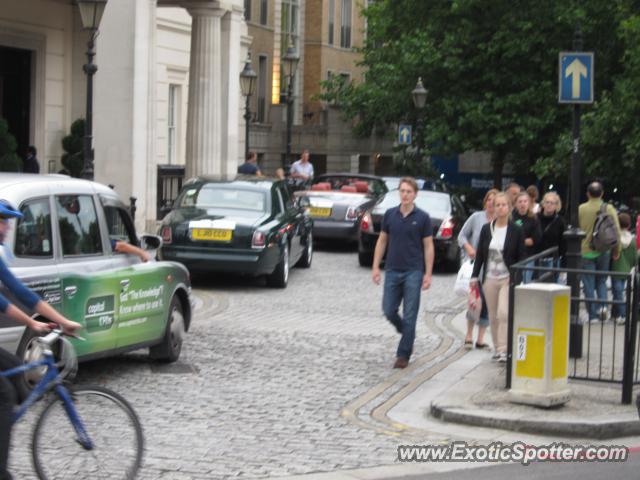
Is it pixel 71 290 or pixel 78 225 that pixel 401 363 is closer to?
pixel 78 225

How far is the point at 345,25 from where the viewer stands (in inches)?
2484

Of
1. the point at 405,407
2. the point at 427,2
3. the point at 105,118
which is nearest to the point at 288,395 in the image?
the point at 405,407

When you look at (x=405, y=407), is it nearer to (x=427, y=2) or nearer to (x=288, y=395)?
(x=288, y=395)

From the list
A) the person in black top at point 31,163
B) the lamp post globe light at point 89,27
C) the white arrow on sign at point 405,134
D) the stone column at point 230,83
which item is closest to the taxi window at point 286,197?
the lamp post globe light at point 89,27

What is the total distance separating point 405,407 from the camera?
35.8 feet

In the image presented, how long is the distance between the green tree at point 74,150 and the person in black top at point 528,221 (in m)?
17.1

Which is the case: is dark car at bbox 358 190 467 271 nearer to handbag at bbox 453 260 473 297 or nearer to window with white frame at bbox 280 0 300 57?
handbag at bbox 453 260 473 297

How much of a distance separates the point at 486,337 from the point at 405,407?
4.34 meters

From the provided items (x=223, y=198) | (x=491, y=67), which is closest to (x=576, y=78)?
(x=223, y=198)

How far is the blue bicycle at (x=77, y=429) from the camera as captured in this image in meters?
7.01

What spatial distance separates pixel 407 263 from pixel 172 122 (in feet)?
78.7

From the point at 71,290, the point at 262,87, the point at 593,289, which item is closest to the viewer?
the point at 71,290

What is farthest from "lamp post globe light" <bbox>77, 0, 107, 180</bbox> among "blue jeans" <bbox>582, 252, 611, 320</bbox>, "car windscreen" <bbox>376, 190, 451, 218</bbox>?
"blue jeans" <bbox>582, 252, 611, 320</bbox>

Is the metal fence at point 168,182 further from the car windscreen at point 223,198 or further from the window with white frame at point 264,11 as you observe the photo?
the window with white frame at point 264,11
